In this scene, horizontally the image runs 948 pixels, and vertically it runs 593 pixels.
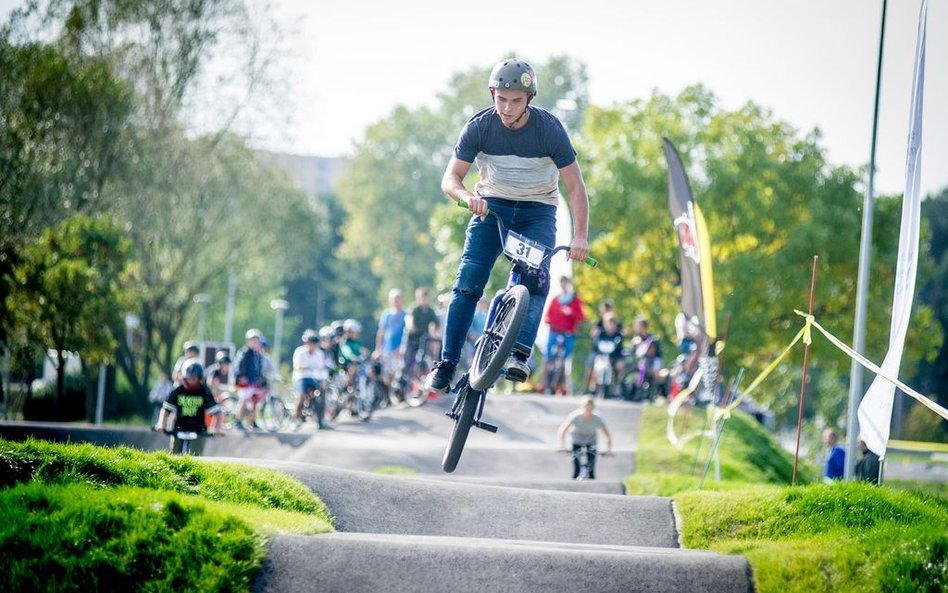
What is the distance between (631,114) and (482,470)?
23.5 meters

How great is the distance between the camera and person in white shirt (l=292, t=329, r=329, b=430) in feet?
69.7

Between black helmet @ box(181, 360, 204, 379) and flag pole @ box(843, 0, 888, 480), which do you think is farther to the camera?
black helmet @ box(181, 360, 204, 379)

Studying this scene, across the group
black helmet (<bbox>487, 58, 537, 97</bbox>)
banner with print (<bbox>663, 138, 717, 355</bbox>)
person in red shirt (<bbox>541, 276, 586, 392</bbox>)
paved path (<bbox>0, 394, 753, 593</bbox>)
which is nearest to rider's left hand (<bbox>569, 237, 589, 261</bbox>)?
black helmet (<bbox>487, 58, 537, 97</bbox>)

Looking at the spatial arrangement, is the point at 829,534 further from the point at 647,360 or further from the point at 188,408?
the point at 647,360

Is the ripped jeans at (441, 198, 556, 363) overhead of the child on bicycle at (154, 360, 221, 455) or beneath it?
overhead

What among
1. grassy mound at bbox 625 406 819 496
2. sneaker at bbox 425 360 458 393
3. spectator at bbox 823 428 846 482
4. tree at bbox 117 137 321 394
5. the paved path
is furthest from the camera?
tree at bbox 117 137 321 394

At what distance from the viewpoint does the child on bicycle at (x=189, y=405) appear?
13984mm

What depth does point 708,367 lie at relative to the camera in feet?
61.9

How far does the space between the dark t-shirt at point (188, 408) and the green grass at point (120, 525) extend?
532cm

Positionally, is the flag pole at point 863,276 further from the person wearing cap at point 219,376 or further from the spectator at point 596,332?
the person wearing cap at point 219,376

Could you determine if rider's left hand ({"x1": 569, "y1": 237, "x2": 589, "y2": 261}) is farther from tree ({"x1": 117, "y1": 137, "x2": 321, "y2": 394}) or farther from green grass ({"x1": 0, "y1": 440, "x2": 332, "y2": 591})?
tree ({"x1": 117, "y1": 137, "x2": 321, "y2": 394})

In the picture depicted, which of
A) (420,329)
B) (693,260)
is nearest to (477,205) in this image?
(693,260)

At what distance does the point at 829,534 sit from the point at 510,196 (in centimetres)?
332

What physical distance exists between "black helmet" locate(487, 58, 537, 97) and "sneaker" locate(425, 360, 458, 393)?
2.15m
